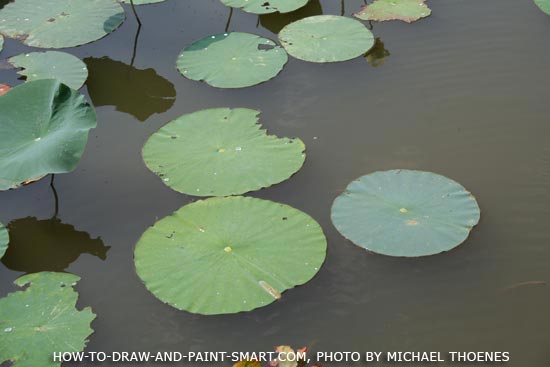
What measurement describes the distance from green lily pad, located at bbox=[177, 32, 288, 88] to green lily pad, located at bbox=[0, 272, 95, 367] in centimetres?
202

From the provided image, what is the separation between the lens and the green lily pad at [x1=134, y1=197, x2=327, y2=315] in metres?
3.67

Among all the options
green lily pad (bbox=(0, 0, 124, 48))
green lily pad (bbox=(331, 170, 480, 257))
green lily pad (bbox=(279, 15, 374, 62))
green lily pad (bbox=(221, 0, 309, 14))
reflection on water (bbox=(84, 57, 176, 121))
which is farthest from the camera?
green lily pad (bbox=(221, 0, 309, 14))

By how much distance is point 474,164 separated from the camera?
4547 mm

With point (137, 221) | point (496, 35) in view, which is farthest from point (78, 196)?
point (496, 35)

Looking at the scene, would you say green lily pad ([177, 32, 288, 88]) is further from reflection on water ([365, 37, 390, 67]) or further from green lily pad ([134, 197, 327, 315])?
green lily pad ([134, 197, 327, 315])

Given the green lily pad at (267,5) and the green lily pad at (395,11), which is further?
the green lily pad at (267,5)

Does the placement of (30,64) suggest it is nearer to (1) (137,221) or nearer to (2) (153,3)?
(2) (153,3)

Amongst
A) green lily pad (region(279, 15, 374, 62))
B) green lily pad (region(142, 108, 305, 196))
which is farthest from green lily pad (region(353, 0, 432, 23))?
Result: green lily pad (region(142, 108, 305, 196))

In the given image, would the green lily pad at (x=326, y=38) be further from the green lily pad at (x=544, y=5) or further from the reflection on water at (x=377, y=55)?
the green lily pad at (x=544, y=5)

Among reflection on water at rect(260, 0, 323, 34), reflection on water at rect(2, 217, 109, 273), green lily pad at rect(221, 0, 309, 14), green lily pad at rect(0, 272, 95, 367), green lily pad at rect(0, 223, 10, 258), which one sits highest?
green lily pad at rect(221, 0, 309, 14)

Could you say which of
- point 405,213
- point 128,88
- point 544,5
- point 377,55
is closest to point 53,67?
point 128,88

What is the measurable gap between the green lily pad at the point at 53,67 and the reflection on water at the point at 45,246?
1.31m

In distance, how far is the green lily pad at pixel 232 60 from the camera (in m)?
5.30

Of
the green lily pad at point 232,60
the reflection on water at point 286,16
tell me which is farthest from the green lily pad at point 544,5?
the green lily pad at point 232,60
